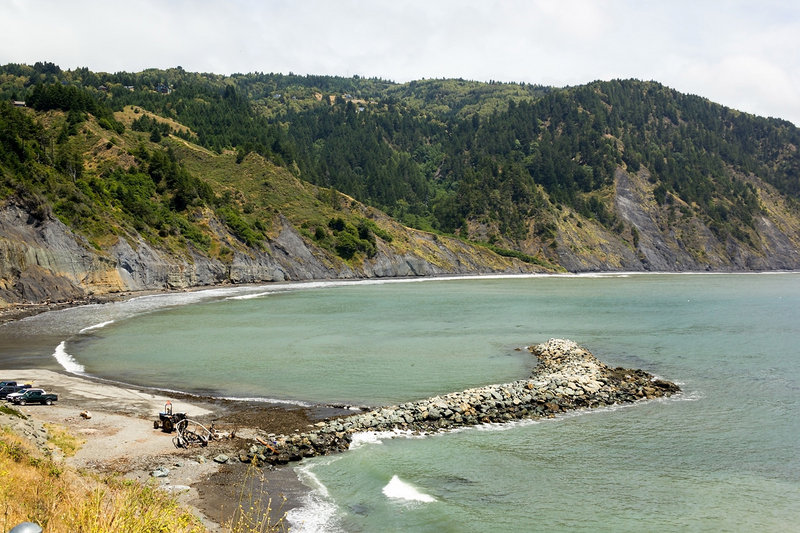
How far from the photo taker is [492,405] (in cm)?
3097

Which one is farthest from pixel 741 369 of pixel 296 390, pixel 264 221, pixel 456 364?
pixel 264 221

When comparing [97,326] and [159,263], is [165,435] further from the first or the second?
[159,263]

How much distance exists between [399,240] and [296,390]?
13643cm

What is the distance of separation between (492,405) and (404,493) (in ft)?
37.0

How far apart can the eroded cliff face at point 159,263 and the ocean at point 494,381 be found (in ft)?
26.5

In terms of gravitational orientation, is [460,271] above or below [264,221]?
below

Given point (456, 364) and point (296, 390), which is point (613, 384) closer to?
point (456, 364)

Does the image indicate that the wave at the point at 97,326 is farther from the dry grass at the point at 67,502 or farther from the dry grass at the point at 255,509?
the dry grass at the point at 255,509

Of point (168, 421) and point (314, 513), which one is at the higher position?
point (168, 421)

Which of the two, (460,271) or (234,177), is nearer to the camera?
(234,177)

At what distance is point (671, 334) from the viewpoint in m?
60.2

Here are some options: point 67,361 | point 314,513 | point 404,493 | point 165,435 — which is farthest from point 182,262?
point 314,513

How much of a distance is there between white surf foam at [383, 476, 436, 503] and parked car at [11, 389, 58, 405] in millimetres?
19624

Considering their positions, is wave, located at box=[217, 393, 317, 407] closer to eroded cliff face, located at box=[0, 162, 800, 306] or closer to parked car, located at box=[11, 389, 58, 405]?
parked car, located at box=[11, 389, 58, 405]
